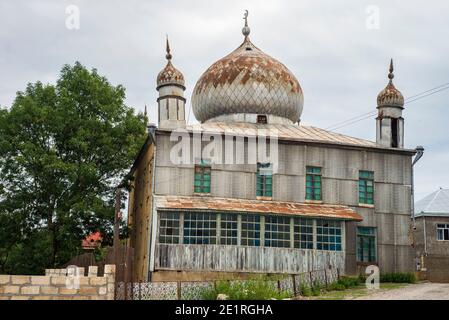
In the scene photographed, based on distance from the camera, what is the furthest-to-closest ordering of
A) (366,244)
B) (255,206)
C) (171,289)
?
(366,244)
(255,206)
(171,289)

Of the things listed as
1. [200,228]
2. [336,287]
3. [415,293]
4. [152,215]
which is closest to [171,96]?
[152,215]

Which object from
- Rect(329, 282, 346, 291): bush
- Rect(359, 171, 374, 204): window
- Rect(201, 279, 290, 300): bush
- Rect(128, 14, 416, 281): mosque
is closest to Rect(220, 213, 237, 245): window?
Rect(128, 14, 416, 281): mosque

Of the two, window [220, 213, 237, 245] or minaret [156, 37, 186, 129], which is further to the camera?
minaret [156, 37, 186, 129]

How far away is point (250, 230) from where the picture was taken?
27.3 m

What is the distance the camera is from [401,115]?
31406 millimetres

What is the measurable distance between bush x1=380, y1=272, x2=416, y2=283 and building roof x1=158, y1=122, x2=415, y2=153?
5220 mm

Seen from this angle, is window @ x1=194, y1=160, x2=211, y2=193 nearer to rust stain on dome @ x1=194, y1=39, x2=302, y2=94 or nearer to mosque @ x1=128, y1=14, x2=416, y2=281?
mosque @ x1=128, y1=14, x2=416, y2=281

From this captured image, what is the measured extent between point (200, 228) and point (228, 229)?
Result: 3.54 ft

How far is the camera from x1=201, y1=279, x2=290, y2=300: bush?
19.2 meters

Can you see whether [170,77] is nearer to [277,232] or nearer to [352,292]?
[277,232]

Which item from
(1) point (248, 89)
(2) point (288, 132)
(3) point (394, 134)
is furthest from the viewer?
(1) point (248, 89)

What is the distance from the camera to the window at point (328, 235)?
28000 millimetres
